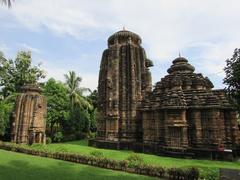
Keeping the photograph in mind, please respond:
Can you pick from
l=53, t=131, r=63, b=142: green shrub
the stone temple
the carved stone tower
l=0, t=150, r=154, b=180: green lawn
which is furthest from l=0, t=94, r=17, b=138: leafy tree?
l=0, t=150, r=154, b=180: green lawn

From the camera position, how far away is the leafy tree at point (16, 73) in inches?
1320

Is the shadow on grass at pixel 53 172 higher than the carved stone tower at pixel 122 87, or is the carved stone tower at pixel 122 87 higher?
the carved stone tower at pixel 122 87

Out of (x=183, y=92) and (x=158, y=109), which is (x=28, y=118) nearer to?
(x=158, y=109)

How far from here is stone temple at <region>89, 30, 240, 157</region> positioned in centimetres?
1847

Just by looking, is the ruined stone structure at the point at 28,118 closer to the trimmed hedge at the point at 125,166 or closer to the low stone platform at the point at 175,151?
the trimmed hedge at the point at 125,166

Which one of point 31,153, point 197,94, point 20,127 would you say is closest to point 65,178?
point 31,153

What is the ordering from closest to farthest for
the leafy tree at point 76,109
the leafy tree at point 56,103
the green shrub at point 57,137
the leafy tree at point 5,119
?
1. the leafy tree at point 5,119
2. the green shrub at point 57,137
3. the leafy tree at point 56,103
4. the leafy tree at point 76,109

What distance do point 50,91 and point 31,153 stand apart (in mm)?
15959

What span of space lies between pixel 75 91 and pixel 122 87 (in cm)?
1524

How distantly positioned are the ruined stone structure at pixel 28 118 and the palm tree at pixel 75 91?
10.8 m

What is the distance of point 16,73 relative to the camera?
34.8m

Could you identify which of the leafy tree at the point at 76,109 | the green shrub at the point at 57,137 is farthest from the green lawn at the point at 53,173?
the leafy tree at the point at 76,109

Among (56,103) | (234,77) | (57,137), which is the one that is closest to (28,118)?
(57,137)

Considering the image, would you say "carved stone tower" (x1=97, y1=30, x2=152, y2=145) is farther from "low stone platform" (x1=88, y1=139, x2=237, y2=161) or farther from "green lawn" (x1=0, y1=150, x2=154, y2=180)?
"green lawn" (x1=0, y1=150, x2=154, y2=180)
